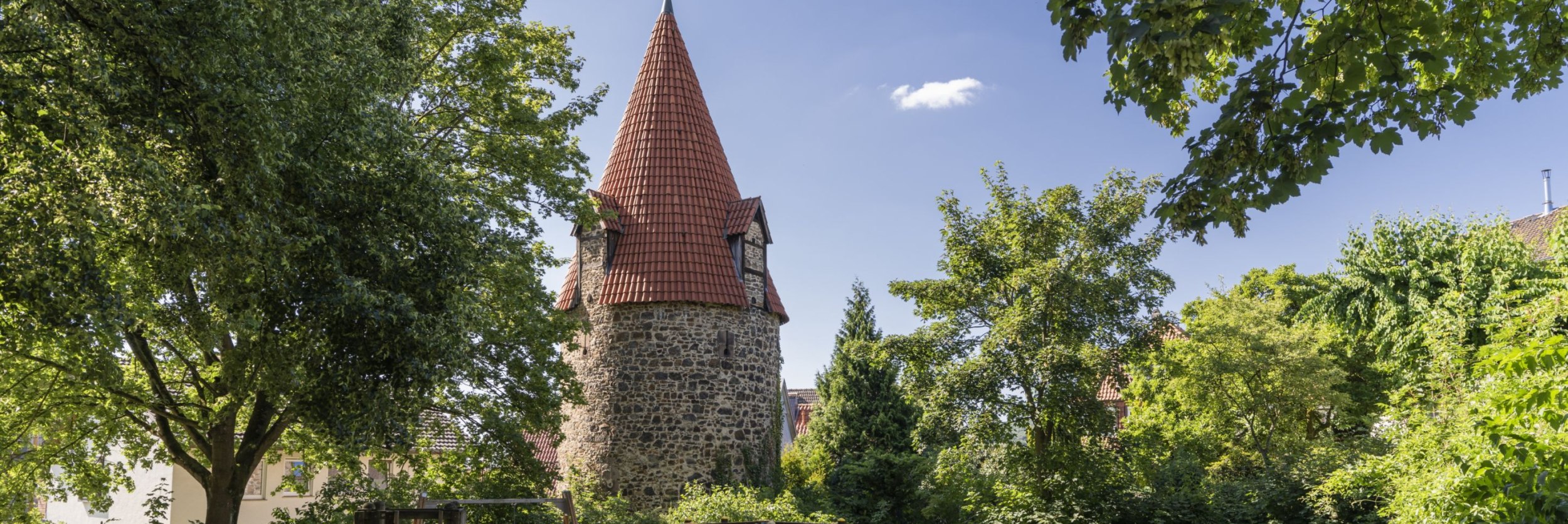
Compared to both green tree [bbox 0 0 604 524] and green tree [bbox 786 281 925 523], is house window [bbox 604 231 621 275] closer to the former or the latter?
green tree [bbox 786 281 925 523]

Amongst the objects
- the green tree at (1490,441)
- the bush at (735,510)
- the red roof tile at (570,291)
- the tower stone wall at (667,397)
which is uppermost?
the red roof tile at (570,291)

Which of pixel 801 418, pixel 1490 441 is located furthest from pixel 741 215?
pixel 801 418

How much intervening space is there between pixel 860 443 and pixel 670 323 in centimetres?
573

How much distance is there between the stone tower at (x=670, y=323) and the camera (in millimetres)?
21422

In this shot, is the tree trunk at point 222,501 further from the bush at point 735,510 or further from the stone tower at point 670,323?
the stone tower at point 670,323

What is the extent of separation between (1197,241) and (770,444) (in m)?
17.9

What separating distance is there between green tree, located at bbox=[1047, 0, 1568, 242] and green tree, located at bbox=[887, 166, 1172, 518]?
1052 cm

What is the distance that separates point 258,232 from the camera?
8664mm

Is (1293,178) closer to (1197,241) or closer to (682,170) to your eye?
(1197,241)

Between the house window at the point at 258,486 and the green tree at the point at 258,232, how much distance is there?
28.3ft

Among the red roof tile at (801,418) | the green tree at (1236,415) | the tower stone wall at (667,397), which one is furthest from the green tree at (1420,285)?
the red roof tile at (801,418)

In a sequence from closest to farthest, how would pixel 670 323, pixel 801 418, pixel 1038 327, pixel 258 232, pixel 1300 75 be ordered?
1. pixel 1300 75
2. pixel 258 232
3. pixel 1038 327
4. pixel 670 323
5. pixel 801 418

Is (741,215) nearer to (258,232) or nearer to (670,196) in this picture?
(670,196)

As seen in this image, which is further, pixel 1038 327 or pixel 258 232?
pixel 1038 327
